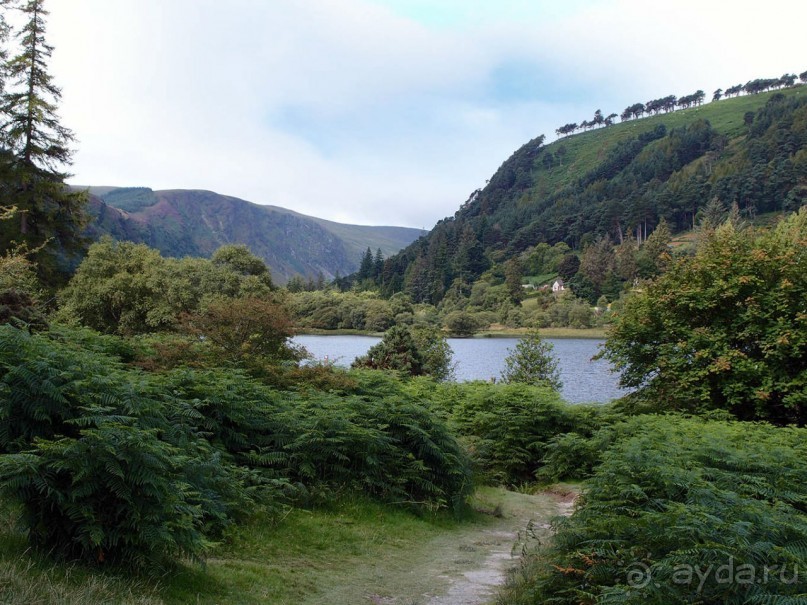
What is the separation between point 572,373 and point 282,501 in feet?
139

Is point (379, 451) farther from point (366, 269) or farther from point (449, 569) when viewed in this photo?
point (366, 269)

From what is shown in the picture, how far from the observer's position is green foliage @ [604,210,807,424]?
1291 cm

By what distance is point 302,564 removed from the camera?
6902 millimetres

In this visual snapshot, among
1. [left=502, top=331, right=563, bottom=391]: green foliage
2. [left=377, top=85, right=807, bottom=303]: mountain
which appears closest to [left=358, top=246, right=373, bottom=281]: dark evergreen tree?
[left=377, top=85, right=807, bottom=303]: mountain

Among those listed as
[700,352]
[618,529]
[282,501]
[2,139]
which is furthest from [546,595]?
[2,139]

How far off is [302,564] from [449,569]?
1.95m

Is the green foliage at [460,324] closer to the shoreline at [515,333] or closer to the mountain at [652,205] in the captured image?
the shoreline at [515,333]

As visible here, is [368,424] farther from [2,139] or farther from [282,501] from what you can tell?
[2,139]

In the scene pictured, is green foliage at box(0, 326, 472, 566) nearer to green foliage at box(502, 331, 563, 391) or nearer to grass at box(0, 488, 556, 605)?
grass at box(0, 488, 556, 605)

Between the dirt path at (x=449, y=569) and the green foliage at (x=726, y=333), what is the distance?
5331 millimetres

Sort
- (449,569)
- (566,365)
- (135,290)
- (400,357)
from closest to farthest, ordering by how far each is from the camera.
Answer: (449,569) < (400,357) < (135,290) < (566,365)

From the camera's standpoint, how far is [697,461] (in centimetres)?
737

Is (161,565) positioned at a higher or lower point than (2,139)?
lower

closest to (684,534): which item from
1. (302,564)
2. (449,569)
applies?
(449,569)
